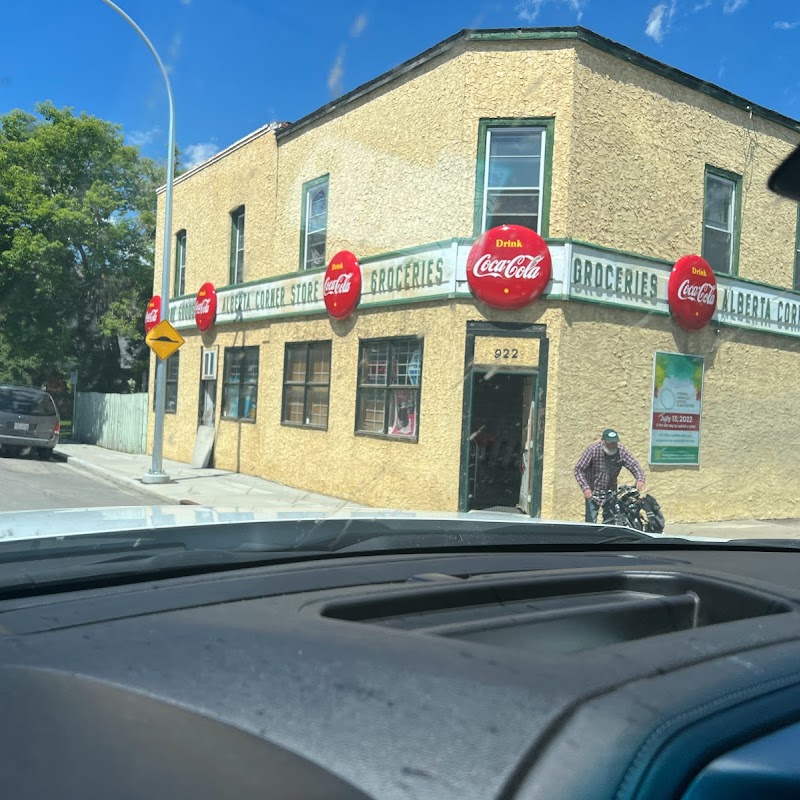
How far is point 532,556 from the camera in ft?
9.59

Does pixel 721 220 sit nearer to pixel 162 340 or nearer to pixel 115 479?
pixel 162 340

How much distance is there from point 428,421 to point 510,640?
1035 cm

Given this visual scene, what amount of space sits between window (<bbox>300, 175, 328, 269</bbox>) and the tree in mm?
12610

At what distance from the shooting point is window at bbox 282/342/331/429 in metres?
14.6

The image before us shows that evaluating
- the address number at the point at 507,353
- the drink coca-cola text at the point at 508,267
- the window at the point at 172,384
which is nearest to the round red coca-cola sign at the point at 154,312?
the window at the point at 172,384

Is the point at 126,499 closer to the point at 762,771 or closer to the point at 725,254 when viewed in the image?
the point at 725,254

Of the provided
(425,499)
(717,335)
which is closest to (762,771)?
(425,499)

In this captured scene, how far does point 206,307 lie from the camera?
723 inches

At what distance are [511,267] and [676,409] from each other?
3.60m

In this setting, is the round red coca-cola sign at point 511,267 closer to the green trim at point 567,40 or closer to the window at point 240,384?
the green trim at point 567,40

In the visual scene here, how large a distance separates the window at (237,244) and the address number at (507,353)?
802cm

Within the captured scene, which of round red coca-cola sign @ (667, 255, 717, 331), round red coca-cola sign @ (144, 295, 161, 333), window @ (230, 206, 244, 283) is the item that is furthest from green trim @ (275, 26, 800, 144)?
round red coca-cola sign @ (144, 295, 161, 333)

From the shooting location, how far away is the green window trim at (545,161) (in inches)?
456

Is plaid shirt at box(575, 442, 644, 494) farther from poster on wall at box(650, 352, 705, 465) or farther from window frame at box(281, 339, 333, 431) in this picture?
window frame at box(281, 339, 333, 431)
